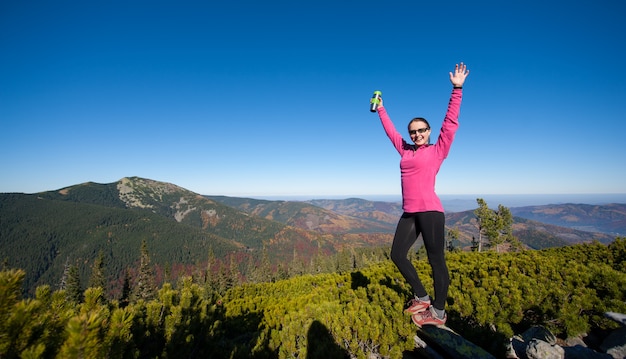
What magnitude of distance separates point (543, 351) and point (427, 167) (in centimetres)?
280

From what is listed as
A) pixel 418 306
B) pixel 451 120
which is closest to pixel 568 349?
pixel 418 306

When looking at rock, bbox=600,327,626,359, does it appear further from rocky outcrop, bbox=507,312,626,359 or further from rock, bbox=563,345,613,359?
rock, bbox=563,345,613,359

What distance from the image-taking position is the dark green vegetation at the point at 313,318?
1.75 meters

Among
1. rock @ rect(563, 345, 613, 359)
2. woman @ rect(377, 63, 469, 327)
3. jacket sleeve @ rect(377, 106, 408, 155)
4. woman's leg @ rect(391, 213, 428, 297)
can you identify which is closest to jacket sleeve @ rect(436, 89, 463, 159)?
woman @ rect(377, 63, 469, 327)

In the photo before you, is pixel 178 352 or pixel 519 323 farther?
pixel 519 323

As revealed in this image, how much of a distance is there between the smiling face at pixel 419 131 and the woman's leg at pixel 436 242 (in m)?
1.11

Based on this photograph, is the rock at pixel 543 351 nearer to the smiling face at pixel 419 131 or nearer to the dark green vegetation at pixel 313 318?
the dark green vegetation at pixel 313 318

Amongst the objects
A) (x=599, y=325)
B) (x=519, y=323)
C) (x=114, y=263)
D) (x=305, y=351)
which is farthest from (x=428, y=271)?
(x=114, y=263)

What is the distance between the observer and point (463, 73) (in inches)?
143

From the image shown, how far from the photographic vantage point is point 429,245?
12.3 ft

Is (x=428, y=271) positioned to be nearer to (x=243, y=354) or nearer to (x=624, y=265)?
(x=624, y=265)

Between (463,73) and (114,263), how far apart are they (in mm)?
243347

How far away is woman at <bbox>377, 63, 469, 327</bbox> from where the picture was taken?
361 centimetres

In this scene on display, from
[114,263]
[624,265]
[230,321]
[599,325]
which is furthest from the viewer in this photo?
[114,263]
